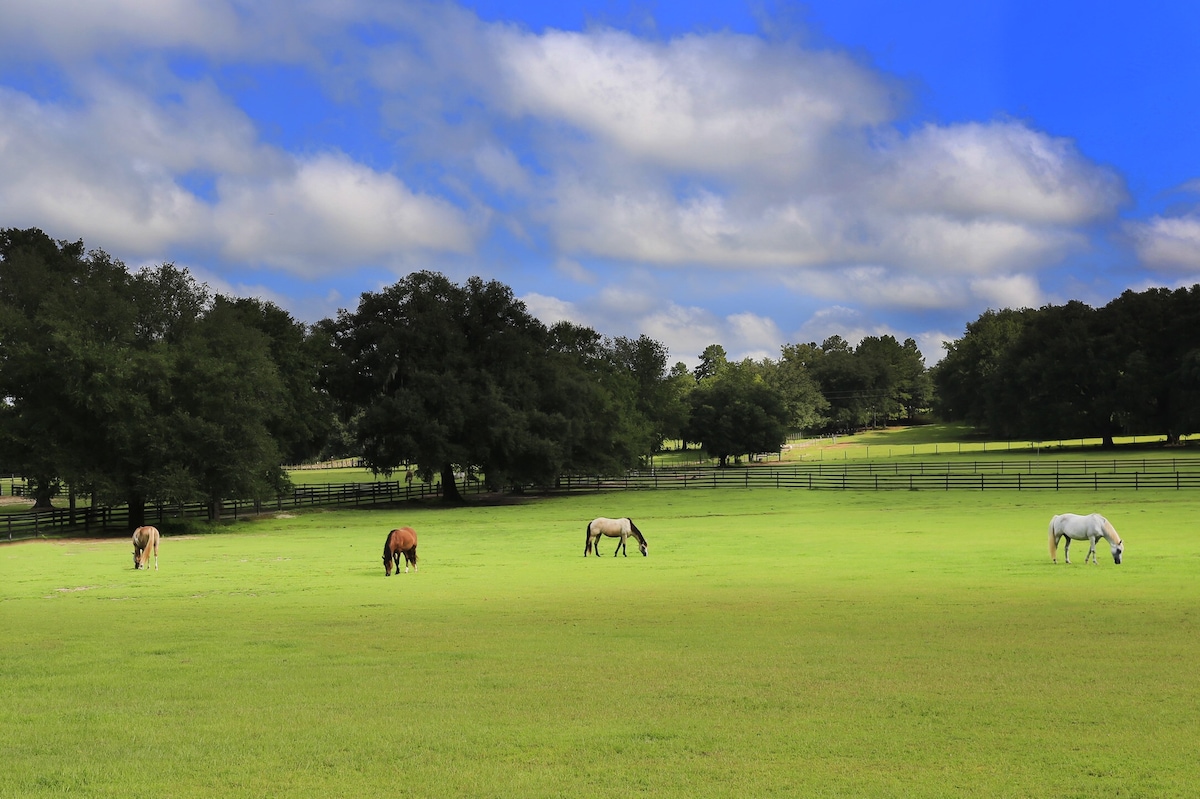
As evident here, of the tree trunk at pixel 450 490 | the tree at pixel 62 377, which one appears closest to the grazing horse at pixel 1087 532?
the tree at pixel 62 377

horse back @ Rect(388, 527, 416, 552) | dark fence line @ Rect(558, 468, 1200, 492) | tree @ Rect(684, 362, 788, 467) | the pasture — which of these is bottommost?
dark fence line @ Rect(558, 468, 1200, 492)

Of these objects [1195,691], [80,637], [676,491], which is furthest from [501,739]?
[676,491]

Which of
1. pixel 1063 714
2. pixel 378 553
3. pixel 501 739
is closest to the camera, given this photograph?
pixel 501 739

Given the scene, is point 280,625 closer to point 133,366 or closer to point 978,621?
point 978,621

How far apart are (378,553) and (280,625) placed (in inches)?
551

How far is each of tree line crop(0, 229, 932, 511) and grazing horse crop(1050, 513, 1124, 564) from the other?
33.4m

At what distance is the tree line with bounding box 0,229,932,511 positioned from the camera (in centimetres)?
4128

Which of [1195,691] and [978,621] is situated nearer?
[1195,691]

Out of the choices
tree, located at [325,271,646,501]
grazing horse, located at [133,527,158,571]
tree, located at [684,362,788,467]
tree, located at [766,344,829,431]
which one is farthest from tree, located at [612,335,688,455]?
grazing horse, located at [133,527,158,571]

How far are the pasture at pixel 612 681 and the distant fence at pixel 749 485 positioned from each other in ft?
79.6

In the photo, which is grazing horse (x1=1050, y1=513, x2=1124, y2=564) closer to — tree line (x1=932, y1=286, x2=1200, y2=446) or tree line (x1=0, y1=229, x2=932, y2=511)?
tree line (x1=0, y1=229, x2=932, y2=511)

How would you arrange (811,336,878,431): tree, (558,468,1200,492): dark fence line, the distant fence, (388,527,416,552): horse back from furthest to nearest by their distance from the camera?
(811,336,878,431): tree, (558,468,1200,492): dark fence line, the distant fence, (388,527,416,552): horse back

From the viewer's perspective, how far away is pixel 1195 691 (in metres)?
9.47

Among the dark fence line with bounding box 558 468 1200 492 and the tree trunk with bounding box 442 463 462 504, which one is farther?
the tree trunk with bounding box 442 463 462 504
